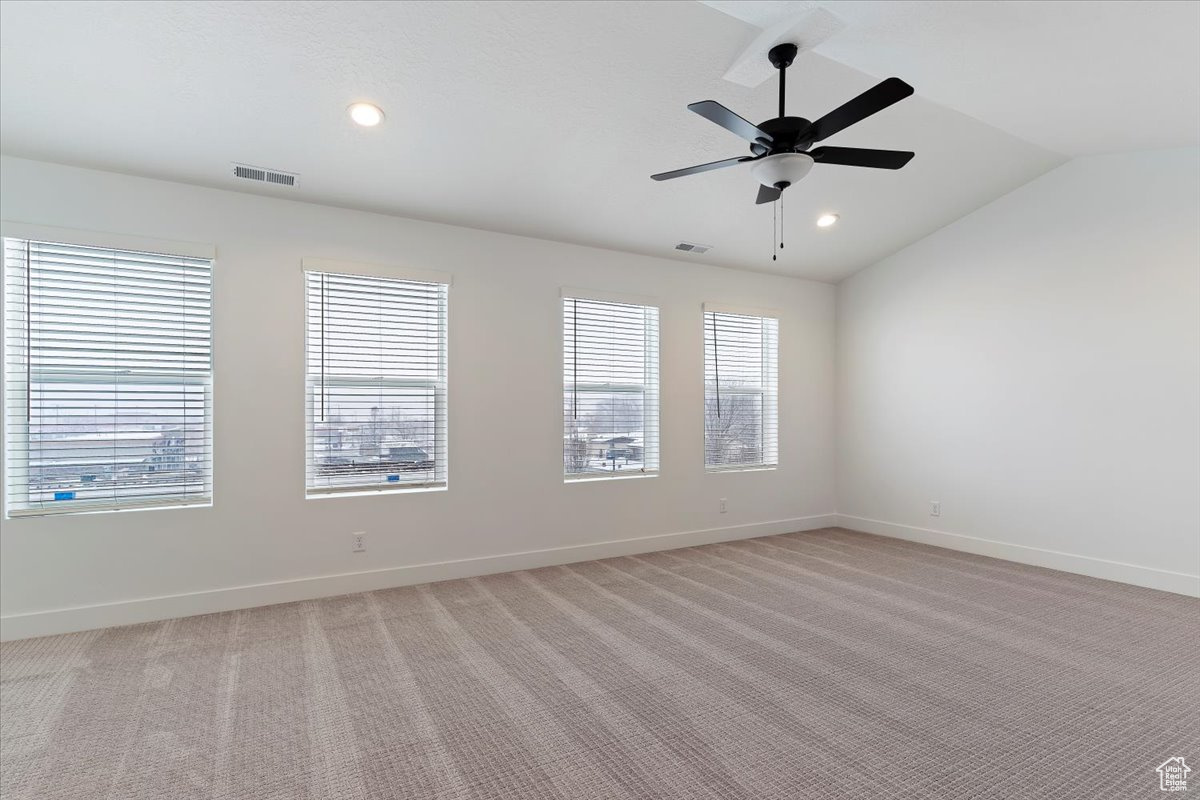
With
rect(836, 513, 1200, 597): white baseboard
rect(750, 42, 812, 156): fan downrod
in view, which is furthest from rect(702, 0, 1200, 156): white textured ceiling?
rect(836, 513, 1200, 597): white baseboard

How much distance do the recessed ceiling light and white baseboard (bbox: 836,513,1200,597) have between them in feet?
18.7

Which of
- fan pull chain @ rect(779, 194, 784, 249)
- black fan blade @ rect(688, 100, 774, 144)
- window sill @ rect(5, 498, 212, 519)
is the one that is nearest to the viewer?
black fan blade @ rect(688, 100, 774, 144)

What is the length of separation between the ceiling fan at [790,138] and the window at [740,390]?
297cm

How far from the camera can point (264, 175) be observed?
12.2 feet

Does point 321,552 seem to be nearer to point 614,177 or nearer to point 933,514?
point 614,177

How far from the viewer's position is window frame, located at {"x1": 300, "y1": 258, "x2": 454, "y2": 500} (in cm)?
412

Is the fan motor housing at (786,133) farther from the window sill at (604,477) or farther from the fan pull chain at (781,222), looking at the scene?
the window sill at (604,477)

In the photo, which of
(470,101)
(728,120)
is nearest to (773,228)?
(728,120)

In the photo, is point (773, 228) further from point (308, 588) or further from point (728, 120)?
point (308, 588)

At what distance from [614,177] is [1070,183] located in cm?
366

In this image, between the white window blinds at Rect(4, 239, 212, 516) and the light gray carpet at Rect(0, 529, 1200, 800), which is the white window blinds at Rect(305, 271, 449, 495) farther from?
the light gray carpet at Rect(0, 529, 1200, 800)

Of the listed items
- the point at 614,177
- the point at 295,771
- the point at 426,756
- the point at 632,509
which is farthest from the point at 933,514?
the point at 295,771

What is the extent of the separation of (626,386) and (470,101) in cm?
278

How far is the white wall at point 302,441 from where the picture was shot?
11.6 feet
